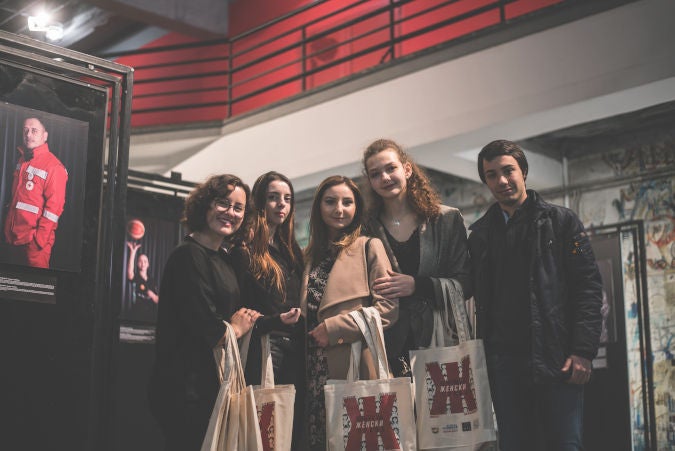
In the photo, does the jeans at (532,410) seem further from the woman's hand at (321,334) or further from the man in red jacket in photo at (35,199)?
the man in red jacket in photo at (35,199)

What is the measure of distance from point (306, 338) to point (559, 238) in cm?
109

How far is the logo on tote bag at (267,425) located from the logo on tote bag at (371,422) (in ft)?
0.93

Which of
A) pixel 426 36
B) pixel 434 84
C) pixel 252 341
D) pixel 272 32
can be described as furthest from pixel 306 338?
pixel 272 32

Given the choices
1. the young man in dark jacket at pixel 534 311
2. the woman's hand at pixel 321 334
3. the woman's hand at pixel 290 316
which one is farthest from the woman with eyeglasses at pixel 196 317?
the young man in dark jacket at pixel 534 311

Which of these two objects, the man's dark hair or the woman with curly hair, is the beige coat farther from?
the man's dark hair

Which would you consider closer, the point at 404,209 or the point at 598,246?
the point at 404,209

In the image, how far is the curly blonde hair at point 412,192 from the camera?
330 centimetres

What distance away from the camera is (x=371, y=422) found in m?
2.92

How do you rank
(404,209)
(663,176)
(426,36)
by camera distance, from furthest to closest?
(426,36) → (663,176) → (404,209)

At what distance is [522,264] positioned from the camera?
2.97 m

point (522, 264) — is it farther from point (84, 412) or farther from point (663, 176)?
point (663, 176)

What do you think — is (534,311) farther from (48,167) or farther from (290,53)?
(290,53)

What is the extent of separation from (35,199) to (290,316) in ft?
3.39

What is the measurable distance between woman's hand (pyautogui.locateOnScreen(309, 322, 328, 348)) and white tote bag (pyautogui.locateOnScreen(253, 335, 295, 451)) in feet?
0.68
